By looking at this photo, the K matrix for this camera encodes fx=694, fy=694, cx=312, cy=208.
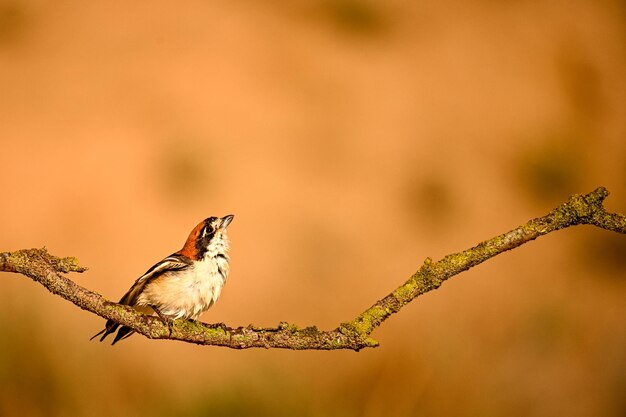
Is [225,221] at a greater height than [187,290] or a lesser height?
greater

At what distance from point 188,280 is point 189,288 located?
19 mm

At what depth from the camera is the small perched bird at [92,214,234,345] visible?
0.99m

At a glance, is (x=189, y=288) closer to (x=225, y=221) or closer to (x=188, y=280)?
(x=188, y=280)

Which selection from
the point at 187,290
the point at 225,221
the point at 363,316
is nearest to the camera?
the point at 363,316

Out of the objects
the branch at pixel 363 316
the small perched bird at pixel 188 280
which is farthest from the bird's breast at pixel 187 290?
the branch at pixel 363 316

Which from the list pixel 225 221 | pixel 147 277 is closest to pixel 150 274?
pixel 147 277

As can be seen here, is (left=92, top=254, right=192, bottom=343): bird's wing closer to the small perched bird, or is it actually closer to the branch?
the small perched bird

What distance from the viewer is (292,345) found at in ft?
2.66

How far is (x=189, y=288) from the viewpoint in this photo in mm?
1009

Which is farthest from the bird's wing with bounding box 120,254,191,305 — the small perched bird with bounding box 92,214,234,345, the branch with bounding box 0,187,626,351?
the branch with bounding box 0,187,626,351

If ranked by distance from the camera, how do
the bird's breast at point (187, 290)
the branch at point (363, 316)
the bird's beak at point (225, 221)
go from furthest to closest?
1. the bird's beak at point (225, 221)
2. the bird's breast at point (187, 290)
3. the branch at point (363, 316)

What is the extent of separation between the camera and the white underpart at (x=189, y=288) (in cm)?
99

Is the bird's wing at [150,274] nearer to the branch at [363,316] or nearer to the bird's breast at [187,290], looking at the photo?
the bird's breast at [187,290]

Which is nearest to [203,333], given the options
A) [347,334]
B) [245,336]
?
[245,336]
